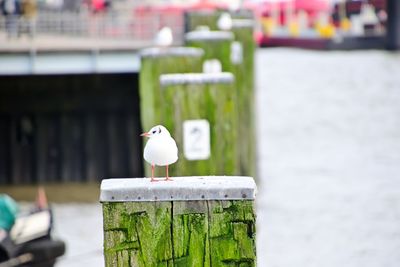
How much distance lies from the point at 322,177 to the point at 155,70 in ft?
54.1

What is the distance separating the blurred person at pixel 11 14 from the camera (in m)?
26.1

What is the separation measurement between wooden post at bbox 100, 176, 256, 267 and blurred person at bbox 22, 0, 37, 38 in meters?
20.9

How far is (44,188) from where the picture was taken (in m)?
24.8

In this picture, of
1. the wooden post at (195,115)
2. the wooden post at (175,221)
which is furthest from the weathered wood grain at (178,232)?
the wooden post at (195,115)

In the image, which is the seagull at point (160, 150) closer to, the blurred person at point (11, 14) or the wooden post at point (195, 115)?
the wooden post at point (195, 115)

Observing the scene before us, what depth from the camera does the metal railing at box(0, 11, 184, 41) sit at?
2539cm

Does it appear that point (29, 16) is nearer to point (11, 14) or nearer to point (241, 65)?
point (11, 14)

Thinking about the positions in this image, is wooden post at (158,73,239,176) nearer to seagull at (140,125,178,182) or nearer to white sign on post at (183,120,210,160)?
white sign on post at (183,120,210,160)

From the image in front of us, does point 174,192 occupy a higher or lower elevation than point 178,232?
higher

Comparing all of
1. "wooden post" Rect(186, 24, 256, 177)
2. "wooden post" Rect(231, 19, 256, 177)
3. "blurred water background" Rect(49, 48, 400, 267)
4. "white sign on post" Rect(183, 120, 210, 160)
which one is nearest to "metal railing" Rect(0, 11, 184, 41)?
"blurred water background" Rect(49, 48, 400, 267)

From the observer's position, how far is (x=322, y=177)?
86.7 feet

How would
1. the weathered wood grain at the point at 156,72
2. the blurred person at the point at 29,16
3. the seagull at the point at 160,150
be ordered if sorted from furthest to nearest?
the blurred person at the point at 29,16, the weathered wood grain at the point at 156,72, the seagull at the point at 160,150

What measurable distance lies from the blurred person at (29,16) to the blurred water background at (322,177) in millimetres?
3588

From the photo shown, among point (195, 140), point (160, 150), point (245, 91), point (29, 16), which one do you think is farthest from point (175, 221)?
point (29, 16)
